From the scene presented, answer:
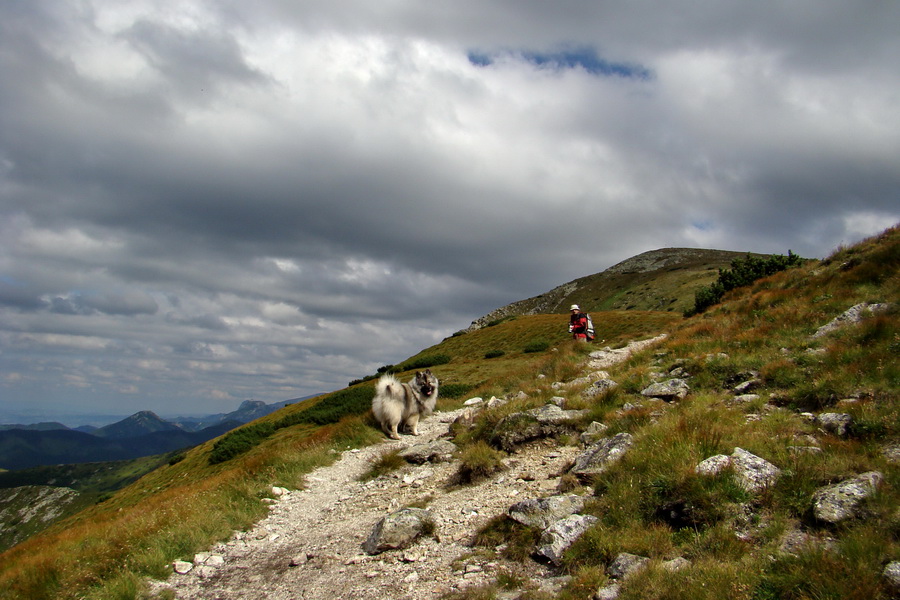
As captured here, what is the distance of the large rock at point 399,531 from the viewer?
699cm

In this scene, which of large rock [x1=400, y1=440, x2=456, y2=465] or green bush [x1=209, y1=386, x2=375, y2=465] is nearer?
large rock [x1=400, y1=440, x2=456, y2=465]

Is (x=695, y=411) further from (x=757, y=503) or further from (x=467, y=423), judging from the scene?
(x=467, y=423)

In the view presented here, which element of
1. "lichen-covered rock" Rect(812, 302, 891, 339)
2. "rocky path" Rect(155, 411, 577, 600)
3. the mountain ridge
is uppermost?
the mountain ridge

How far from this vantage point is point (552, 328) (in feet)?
141

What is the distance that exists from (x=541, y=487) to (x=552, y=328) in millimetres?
35678

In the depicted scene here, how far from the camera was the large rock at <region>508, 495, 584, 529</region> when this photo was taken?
6.28 metres

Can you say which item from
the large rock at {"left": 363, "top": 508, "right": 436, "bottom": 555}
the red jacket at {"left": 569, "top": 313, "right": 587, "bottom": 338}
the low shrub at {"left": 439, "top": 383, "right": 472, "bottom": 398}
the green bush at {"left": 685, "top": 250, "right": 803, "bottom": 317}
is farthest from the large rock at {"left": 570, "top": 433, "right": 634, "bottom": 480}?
the green bush at {"left": 685, "top": 250, "right": 803, "bottom": 317}

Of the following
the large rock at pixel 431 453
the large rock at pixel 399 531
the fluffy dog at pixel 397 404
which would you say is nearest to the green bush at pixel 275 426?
the fluffy dog at pixel 397 404

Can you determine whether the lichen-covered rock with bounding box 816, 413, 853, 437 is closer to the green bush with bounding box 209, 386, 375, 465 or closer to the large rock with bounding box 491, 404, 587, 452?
the large rock with bounding box 491, 404, 587, 452

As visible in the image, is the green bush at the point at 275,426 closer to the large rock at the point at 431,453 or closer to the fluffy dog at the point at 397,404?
the fluffy dog at the point at 397,404

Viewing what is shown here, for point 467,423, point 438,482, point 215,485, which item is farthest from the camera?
point 467,423

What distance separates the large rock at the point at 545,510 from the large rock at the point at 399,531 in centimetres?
146

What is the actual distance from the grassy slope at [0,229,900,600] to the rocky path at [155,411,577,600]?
2.41 feet

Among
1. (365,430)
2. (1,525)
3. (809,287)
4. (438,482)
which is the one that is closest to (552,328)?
(809,287)
